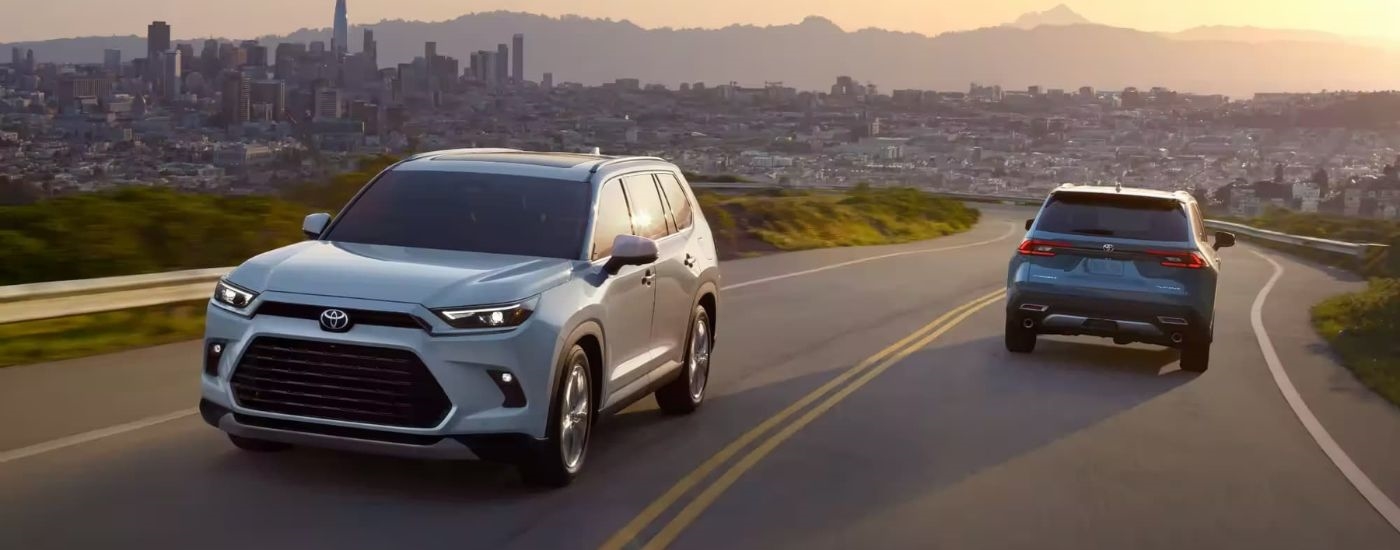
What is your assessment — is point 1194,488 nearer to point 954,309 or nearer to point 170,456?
point 170,456

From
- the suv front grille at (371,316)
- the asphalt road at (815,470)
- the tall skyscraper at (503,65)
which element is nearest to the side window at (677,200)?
the asphalt road at (815,470)

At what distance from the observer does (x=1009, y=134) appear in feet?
433

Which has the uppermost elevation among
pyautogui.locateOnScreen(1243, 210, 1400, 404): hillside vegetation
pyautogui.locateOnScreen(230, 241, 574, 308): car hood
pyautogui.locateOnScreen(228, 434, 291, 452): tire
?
pyautogui.locateOnScreen(230, 241, 574, 308): car hood

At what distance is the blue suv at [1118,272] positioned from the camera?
15.9 meters

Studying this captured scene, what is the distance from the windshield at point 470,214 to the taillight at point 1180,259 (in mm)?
7995

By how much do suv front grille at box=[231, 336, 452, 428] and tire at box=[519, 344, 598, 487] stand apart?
0.62m

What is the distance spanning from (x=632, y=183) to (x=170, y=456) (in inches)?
129

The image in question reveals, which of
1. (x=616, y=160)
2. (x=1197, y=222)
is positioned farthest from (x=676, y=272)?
(x=1197, y=222)

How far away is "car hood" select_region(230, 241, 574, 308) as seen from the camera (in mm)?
8062

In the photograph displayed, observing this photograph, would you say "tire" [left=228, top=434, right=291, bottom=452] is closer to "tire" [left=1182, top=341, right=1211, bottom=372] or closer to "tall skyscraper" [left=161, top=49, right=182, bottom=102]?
"tire" [left=1182, top=341, right=1211, bottom=372]

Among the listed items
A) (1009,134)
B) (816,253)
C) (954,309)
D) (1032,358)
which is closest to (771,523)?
(1032,358)

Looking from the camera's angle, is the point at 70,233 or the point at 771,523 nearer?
the point at 771,523

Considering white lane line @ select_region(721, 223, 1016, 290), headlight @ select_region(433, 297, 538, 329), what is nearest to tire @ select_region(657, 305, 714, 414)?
headlight @ select_region(433, 297, 538, 329)

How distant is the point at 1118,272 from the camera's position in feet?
52.8
